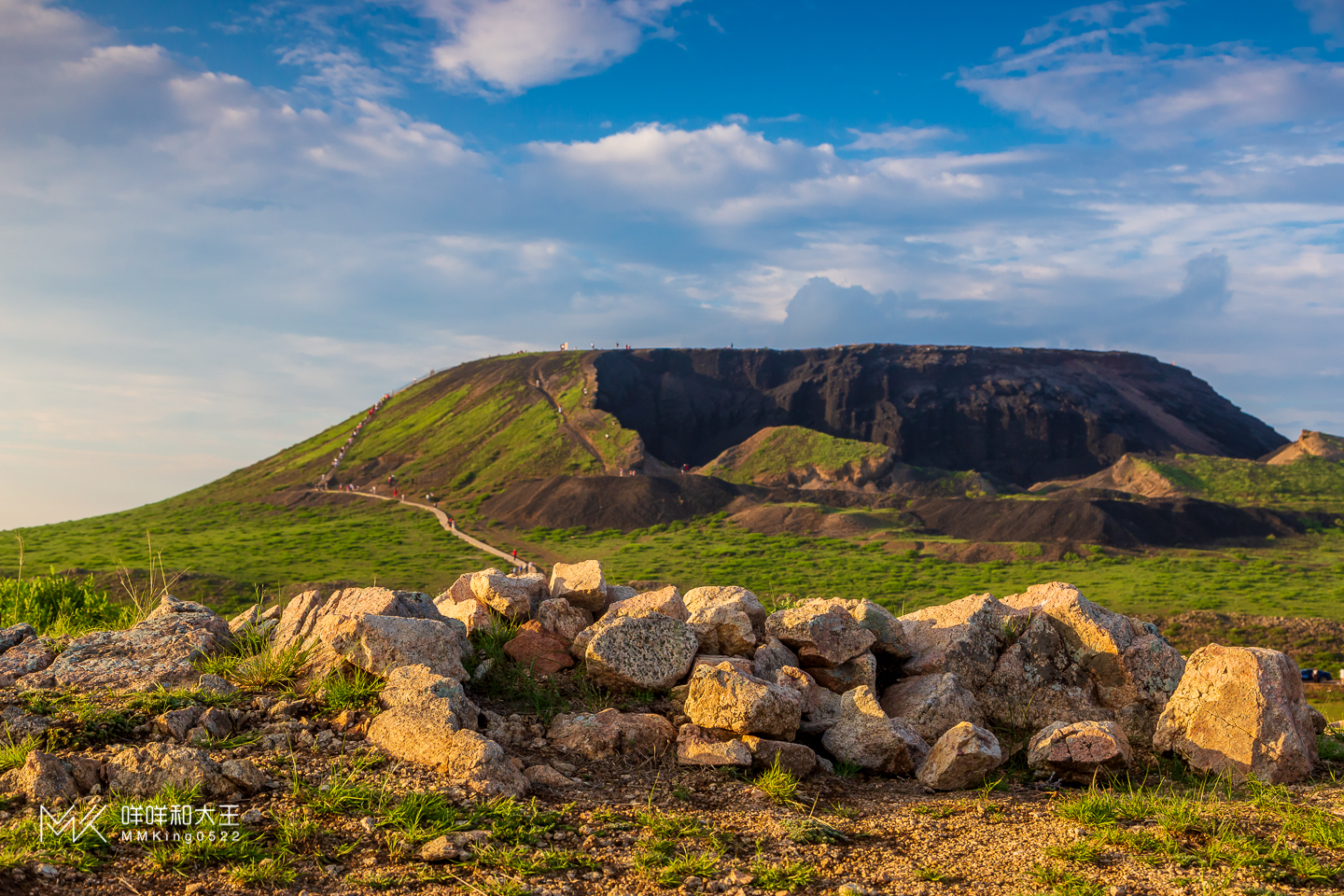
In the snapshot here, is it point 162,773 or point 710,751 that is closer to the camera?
point 162,773

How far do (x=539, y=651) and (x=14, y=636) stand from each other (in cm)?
522

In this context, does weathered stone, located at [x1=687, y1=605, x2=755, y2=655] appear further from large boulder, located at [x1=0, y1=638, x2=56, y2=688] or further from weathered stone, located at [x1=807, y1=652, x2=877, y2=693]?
large boulder, located at [x1=0, y1=638, x2=56, y2=688]

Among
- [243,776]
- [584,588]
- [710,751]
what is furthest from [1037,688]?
[243,776]

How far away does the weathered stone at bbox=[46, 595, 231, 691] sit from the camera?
6.88 metres

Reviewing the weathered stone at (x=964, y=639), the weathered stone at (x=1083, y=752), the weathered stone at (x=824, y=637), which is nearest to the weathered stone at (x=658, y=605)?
the weathered stone at (x=824, y=637)

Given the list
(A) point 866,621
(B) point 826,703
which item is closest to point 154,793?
(B) point 826,703

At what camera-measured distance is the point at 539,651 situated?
26.0ft

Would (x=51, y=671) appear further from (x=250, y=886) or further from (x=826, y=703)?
(x=826, y=703)

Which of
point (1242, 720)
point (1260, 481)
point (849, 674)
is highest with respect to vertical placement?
point (1260, 481)

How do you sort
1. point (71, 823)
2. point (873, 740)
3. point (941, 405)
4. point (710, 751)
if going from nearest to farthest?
point (71, 823) < point (710, 751) < point (873, 740) < point (941, 405)

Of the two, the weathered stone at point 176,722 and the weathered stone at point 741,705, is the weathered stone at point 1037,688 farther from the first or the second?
the weathered stone at point 176,722

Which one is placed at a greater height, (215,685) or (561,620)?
(561,620)

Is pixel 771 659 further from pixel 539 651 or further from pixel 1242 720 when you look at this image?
pixel 1242 720

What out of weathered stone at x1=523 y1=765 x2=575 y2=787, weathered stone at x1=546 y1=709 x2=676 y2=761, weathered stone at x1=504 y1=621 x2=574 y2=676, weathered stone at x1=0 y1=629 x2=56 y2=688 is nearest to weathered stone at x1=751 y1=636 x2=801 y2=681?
weathered stone at x1=546 y1=709 x2=676 y2=761
